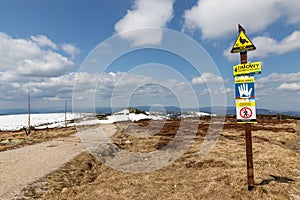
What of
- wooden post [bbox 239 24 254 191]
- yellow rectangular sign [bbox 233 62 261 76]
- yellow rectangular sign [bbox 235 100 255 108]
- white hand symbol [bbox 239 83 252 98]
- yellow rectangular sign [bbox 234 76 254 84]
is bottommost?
wooden post [bbox 239 24 254 191]

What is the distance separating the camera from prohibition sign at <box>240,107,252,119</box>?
24.4ft

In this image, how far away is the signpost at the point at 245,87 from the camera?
7398mm

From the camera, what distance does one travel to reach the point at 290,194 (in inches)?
292

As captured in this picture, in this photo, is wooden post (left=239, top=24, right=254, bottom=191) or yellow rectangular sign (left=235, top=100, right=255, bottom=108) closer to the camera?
yellow rectangular sign (left=235, top=100, right=255, bottom=108)

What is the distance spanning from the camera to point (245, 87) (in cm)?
748

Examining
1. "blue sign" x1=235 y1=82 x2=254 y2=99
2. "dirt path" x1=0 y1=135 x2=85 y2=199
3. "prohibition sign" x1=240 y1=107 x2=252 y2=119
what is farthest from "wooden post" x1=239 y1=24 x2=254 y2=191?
"dirt path" x1=0 y1=135 x2=85 y2=199

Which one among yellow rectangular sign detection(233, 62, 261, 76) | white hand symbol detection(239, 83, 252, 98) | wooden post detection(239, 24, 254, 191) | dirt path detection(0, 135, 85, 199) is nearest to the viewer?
yellow rectangular sign detection(233, 62, 261, 76)

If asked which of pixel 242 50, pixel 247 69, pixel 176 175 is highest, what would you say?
pixel 242 50

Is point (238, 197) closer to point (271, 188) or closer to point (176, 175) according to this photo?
point (271, 188)

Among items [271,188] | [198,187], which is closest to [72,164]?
[198,187]

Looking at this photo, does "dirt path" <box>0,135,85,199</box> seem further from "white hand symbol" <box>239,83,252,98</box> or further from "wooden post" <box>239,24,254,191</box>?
"white hand symbol" <box>239,83,252,98</box>

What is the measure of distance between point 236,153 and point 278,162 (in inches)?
132

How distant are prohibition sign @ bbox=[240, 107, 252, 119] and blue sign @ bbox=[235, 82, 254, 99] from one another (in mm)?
388

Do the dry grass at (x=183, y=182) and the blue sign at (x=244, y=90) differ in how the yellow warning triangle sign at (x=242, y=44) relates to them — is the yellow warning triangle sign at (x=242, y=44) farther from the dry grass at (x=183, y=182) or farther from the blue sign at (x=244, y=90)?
the dry grass at (x=183, y=182)
